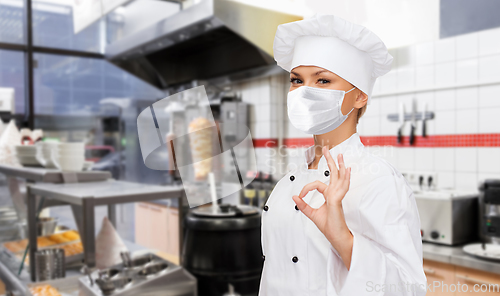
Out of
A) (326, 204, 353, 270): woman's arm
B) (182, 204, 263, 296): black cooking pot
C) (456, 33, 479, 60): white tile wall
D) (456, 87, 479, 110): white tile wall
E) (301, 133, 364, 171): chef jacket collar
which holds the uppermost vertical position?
(456, 33, 479, 60): white tile wall

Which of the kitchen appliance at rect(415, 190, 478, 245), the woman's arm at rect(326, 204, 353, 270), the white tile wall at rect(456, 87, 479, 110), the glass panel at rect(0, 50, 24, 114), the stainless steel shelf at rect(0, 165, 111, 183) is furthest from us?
the glass panel at rect(0, 50, 24, 114)

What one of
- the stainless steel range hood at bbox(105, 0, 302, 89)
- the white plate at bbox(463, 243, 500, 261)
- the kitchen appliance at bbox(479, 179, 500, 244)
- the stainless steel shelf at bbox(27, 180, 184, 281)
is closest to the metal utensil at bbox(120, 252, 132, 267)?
the stainless steel shelf at bbox(27, 180, 184, 281)

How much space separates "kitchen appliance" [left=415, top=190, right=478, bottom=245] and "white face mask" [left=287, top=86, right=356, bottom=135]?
159 centimetres

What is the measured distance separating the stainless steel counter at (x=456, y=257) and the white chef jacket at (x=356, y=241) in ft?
4.43

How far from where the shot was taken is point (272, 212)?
0.88 meters

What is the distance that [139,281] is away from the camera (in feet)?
4.96

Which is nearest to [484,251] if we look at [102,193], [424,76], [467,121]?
[467,121]

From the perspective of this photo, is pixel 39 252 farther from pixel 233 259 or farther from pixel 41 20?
pixel 41 20

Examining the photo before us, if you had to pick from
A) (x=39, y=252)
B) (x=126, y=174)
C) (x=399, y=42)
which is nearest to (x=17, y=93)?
(x=126, y=174)

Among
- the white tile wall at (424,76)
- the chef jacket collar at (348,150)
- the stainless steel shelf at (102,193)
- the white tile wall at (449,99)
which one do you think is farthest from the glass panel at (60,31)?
the chef jacket collar at (348,150)

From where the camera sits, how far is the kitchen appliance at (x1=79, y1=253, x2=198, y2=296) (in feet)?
4.85

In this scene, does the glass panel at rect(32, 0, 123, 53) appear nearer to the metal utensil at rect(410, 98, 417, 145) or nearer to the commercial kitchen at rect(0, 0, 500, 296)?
the commercial kitchen at rect(0, 0, 500, 296)

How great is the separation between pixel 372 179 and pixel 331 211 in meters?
0.12

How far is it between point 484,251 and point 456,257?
0.15 meters
